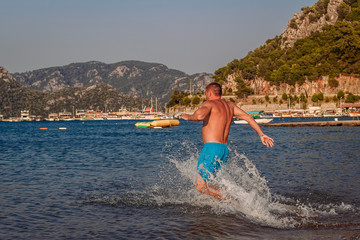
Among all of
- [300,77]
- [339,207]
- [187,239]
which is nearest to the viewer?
[187,239]

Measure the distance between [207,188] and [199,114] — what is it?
1.90 meters

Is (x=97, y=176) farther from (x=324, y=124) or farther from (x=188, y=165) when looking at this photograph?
(x=324, y=124)

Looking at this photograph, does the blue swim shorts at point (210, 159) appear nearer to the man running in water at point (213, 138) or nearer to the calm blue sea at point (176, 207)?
the man running in water at point (213, 138)

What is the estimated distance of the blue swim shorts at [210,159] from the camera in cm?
895

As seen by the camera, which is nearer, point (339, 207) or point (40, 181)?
point (339, 207)

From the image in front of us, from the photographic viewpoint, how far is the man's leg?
9.13 meters

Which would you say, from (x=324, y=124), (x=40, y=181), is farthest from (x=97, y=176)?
(x=324, y=124)

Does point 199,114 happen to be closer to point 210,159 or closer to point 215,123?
point 215,123

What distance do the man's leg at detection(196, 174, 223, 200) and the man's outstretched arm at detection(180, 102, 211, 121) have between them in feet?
4.97

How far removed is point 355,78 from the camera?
164 m

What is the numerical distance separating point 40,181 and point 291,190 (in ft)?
31.2

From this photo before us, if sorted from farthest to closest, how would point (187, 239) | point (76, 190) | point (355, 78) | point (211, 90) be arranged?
point (355, 78), point (76, 190), point (211, 90), point (187, 239)

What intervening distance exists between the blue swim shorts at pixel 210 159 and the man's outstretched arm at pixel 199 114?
30.0 inches

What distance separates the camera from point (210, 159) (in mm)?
8953
